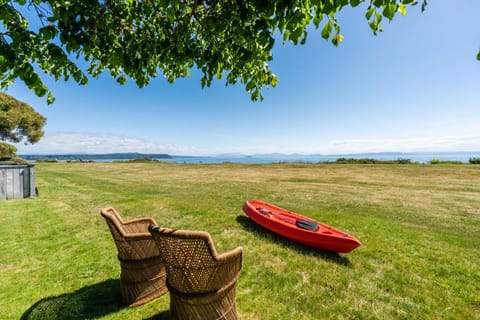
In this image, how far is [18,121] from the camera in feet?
81.9

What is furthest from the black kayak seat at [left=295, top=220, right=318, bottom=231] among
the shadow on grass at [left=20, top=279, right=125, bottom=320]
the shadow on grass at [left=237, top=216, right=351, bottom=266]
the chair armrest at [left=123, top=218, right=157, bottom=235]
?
the shadow on grass at [left=20, top=279, right=125, bottom=320]

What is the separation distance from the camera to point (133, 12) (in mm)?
4012

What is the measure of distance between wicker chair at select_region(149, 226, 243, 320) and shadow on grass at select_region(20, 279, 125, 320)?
5.32ft

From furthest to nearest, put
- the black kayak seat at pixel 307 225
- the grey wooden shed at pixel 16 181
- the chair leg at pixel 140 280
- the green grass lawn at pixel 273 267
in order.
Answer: the grey wooden shed at pixel 16 181 → the black kayak seat at pixel 307 225 → the green grass lawn at pixel 273 267 → the chair leg at pixel 140 280

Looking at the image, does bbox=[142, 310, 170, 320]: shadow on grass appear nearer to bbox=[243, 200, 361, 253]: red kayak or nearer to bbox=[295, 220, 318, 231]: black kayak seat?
bbox=[243, 200, 361, 253]: red kayak

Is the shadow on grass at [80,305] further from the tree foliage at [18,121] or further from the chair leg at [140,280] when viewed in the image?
the tree foliage at [18,121]

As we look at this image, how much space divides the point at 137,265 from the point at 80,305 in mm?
1334

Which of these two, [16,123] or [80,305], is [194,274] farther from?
[16,123]

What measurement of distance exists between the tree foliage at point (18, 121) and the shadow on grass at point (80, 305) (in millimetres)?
29429

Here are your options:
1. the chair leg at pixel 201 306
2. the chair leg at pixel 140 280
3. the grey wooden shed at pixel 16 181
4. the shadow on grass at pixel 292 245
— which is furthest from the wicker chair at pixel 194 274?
the grey wooden shed at pixel 16 181

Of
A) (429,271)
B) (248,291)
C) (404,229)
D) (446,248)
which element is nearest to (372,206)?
(404,229)

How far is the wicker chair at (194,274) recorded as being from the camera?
2414mm

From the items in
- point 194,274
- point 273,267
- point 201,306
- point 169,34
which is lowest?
point 273,267

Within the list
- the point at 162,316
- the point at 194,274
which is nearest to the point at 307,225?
the point at 162,316
